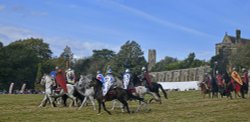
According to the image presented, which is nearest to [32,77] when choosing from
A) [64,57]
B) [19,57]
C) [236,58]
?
[19,57]

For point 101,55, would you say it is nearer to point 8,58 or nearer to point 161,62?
point 161,62

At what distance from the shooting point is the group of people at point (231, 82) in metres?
32.6

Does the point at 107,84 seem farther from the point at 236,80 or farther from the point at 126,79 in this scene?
the point at 236,80

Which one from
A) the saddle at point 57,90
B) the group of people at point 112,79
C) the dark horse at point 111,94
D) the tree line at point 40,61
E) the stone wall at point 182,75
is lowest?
the dark horse at point 111,94

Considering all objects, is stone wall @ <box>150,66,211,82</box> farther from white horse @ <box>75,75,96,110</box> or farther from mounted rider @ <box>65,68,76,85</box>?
white horse @ <box>75,75,96,110</box>

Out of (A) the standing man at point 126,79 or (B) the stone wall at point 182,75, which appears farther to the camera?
(B) the stone wall at point 182,75

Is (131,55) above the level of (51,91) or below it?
above

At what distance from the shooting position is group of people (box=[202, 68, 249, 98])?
32.6m

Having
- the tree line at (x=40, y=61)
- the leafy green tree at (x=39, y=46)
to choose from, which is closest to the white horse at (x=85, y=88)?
the tree line at (x=40, y=61)

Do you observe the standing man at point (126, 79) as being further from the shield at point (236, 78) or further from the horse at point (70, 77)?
the shield at point (236, 78)

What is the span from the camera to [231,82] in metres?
33.2

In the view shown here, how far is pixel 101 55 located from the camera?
14175 cm

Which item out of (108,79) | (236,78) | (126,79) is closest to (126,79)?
(126,79)

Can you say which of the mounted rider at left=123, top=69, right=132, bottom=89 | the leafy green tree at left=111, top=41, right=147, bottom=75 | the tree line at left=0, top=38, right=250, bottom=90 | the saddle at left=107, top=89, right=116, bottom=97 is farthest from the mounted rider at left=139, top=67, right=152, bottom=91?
the leafy green tree at left=111, top=41, right=147, bottom=75
